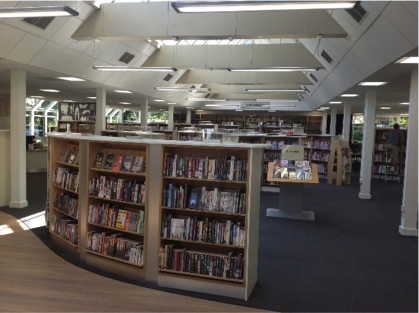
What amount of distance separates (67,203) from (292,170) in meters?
4.27

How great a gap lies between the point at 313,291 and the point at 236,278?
37.4 inches

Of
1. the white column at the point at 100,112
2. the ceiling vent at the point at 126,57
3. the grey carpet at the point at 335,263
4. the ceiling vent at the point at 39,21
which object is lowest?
the grey carpet at the point at 335,263

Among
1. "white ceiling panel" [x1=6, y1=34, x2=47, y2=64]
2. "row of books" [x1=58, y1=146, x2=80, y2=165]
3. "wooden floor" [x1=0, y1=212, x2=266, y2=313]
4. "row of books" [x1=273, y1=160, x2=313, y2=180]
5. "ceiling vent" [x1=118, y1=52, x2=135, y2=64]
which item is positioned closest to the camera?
"wooden floor" [x1=0, y1=212, x2=266, y2=313]

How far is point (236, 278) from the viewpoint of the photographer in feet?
13.0

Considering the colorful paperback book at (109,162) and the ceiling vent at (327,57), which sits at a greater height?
the ceiling vent at (327,57)

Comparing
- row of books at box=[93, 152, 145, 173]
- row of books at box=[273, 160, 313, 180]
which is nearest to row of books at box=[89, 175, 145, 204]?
row of books at box=[93, 152, 145, 173]

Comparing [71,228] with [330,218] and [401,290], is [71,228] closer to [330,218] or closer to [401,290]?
[401,290]

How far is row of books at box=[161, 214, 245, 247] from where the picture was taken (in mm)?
4008

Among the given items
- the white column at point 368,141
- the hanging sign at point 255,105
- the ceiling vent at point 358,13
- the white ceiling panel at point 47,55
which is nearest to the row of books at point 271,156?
the white column at point 368,141

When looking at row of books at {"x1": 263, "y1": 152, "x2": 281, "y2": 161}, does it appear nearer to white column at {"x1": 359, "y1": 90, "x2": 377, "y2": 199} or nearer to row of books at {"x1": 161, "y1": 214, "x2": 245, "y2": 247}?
white column at {"x1": 359, "y1": 90, "x2": 377, "y2": 199}

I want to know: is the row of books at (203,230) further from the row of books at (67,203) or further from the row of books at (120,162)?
the row of books at (67,203)

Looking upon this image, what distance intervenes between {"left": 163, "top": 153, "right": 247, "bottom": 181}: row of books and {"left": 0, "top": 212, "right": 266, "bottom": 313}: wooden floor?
138 centimetres

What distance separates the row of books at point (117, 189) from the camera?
14.5 ft

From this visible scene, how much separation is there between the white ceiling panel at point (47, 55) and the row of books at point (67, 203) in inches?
156
